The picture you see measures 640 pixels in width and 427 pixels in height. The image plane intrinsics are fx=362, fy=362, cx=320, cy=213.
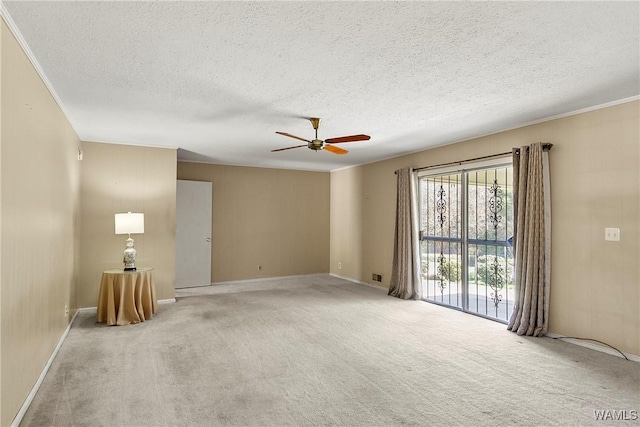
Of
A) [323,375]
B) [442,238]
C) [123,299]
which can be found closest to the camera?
[323,375]

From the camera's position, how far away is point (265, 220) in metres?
7.89

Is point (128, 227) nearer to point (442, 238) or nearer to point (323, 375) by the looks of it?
point (323, 375)

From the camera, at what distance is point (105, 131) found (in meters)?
4.69

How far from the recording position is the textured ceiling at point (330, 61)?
6.59ft

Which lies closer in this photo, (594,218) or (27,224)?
(27,224)

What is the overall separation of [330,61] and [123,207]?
13.7 ft

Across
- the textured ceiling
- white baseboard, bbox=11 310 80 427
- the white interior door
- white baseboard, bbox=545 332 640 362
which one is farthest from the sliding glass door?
white baseboard, bbox=11 310 80 427

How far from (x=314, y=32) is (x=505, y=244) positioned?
3.67 metres

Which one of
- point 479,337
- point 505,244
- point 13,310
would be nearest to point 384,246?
point 505,244

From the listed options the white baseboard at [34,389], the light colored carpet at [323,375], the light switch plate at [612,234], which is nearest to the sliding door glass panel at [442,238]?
the light colored carpet at [323,375]

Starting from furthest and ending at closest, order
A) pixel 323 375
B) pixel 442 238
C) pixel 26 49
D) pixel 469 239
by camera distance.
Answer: pixel 442 238 < pixel 469 239 < pixel 323 375 < pixel 26 49

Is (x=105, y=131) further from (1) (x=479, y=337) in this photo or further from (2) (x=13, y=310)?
(1) (x=479, y=337)

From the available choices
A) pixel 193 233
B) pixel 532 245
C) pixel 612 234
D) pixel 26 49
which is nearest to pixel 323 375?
pixel 532 245

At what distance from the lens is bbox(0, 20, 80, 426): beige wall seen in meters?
2.09
